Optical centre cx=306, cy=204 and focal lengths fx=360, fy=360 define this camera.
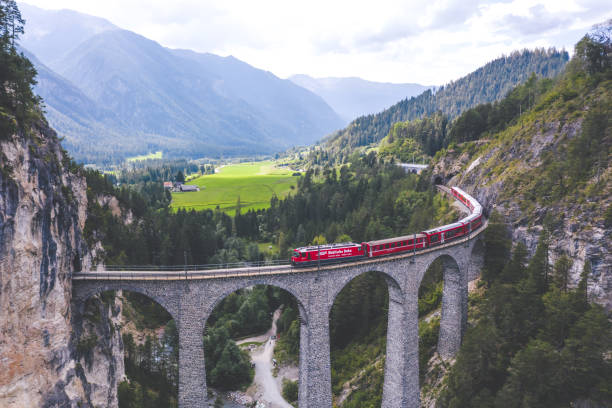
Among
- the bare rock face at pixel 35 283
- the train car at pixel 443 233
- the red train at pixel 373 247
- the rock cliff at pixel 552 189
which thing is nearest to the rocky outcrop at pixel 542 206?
the rock cliff at pixel 552 189

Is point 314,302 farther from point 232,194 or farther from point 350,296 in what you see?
point 232,194

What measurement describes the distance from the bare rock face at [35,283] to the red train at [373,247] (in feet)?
71.4

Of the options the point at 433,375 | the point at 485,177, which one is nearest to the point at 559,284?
the point at 433,375

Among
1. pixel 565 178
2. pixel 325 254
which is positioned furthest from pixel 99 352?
pixel 565 178

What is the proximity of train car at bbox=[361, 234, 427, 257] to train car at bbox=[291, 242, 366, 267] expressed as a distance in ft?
2.88

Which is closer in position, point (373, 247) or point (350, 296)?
point (373, 247)

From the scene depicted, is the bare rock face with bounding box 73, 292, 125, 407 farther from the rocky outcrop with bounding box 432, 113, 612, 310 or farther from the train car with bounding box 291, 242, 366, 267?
the rocky outcrop with bounding box 432, 113, 612, 310

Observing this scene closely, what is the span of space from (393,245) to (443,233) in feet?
26.3

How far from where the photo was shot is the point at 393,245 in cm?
4078

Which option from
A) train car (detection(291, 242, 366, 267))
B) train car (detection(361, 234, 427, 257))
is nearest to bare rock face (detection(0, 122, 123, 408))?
train car (detection(291, 242, 366, 267))

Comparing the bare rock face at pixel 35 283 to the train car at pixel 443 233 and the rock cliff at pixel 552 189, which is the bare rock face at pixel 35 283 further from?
the rock cliff at pixel 552 189

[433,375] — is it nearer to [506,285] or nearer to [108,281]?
[506,285]

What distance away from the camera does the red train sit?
123ft

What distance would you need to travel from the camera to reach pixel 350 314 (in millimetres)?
58375
